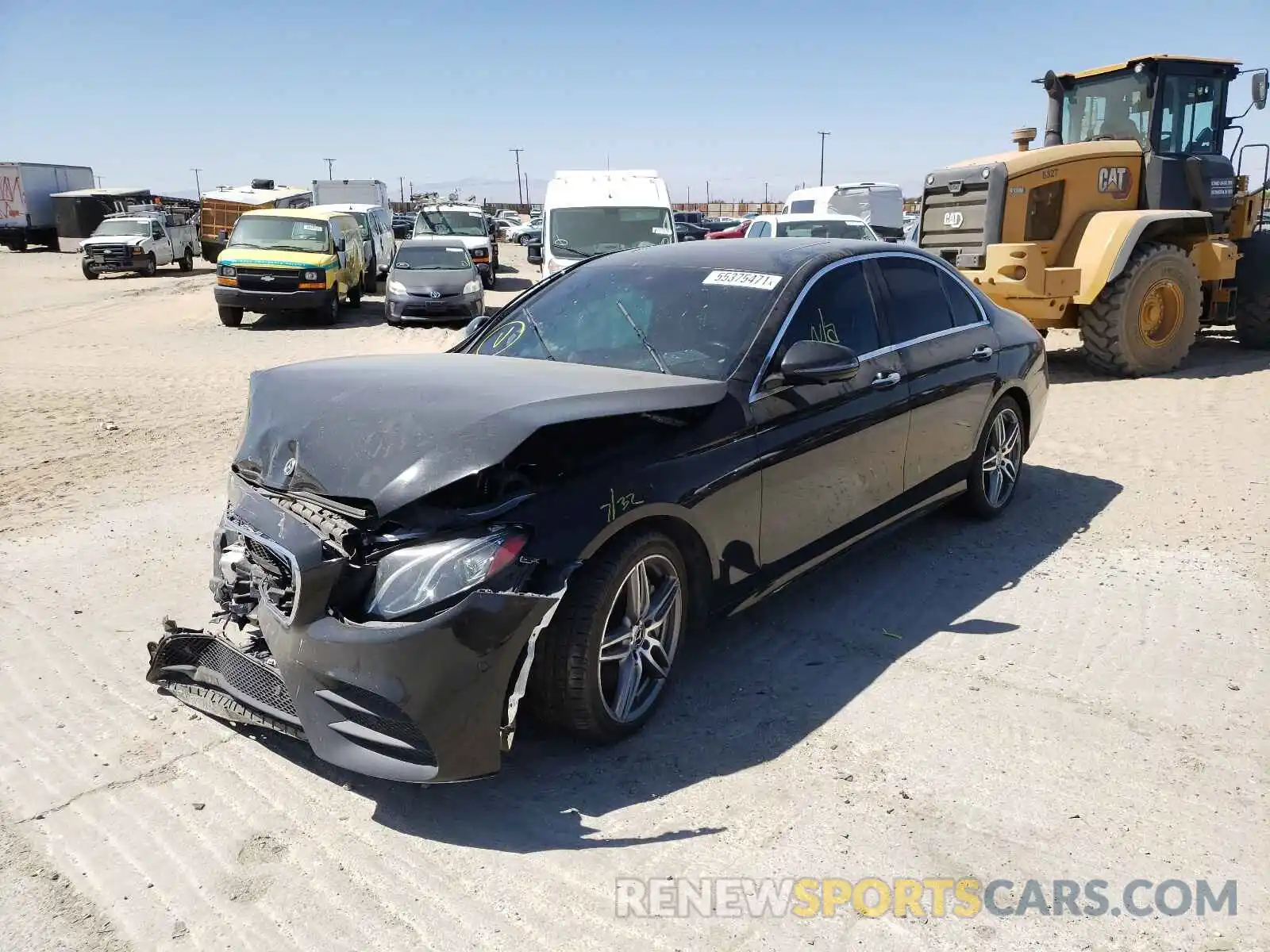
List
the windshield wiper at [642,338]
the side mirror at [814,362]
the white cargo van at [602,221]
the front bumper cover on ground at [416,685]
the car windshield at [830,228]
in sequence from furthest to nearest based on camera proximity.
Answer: the car windshield at [830,228] < the white cargo van at [602,221] < the windshield wiper at [642,338] < the side mirror at [814,362] < the front bumper cover on ground at [416,685]

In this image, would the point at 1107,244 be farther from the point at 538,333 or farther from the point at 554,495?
the point at 554,495

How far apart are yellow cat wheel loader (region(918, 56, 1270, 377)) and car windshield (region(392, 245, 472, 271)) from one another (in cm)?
940

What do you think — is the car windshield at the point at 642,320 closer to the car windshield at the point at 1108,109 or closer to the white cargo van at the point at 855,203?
the car windshield at the point at 1108,109

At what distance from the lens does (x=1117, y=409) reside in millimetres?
9281

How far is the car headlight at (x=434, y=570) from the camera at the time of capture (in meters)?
2.90

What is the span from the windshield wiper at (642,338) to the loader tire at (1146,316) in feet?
25.8

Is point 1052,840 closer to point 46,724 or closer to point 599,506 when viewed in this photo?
point 599,506

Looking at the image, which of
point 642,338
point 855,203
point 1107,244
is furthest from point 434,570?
point 855,203

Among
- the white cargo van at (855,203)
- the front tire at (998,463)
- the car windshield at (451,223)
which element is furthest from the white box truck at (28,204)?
the front tire at (998,463)

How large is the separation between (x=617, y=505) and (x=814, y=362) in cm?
120

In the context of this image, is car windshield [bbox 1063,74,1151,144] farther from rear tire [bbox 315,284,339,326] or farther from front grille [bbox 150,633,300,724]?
rear tire [bbox 315,284,339,326]

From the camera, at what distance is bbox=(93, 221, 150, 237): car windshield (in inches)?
1164

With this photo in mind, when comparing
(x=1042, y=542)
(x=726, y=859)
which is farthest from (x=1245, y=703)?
(x=726, y=859)

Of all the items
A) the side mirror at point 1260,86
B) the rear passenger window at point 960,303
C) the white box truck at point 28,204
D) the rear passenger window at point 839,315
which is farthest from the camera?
the white box truck at point 28,204
